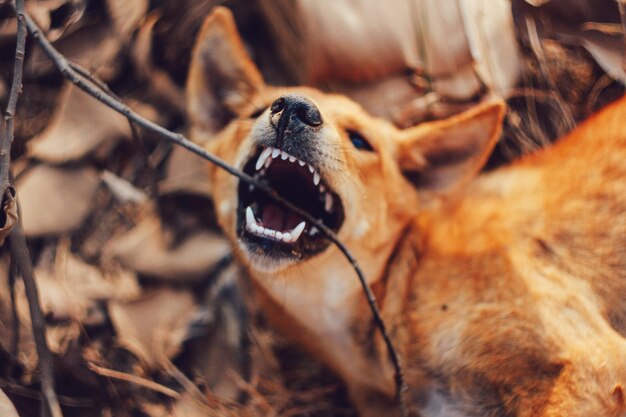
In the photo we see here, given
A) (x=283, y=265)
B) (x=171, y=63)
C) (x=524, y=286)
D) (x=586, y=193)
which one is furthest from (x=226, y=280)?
(x=586, y=193)

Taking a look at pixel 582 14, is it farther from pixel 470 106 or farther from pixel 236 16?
pixel 236 16

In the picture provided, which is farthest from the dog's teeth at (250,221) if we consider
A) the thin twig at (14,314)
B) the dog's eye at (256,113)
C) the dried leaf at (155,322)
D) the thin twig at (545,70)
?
the thin twig at (545,70)

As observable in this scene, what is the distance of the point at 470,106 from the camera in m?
3.52

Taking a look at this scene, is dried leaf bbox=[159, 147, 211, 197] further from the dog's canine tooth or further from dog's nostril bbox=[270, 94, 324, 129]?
dog's nostril bbox=[270, 94, 324, 129]

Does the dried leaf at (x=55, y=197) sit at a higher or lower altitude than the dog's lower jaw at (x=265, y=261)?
higher

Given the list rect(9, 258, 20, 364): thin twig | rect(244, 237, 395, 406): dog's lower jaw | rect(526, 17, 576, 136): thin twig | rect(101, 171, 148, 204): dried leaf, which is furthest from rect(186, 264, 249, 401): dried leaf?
rect(526, 17, 576, 136): thin twig

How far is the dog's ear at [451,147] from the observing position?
111 inches

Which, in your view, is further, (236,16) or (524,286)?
(236,16)

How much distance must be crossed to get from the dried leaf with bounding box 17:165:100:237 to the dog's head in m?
0.96

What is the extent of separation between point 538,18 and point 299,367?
235 cm

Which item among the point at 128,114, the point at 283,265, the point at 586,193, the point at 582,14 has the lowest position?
the point at 586,193

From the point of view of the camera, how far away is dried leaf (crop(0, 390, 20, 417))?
2.28m

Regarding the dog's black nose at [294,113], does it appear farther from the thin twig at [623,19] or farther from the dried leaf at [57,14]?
the thin twig at [623,19]

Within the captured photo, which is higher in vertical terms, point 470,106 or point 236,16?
point 236,16
